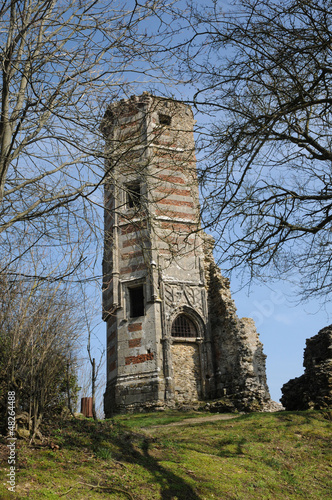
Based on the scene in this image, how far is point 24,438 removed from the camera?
307 inches

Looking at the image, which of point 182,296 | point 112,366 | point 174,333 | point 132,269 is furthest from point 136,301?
point 112,366

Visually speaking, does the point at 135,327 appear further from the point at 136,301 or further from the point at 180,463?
the point at 180,463

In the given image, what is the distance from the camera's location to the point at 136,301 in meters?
19.8

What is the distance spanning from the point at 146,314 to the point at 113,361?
2.25 meters

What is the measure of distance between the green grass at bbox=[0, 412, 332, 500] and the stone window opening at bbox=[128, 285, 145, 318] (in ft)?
24.4

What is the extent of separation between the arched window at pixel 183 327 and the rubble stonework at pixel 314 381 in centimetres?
474

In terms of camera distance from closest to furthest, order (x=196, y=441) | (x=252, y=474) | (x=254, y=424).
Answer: (x=252, y=474), (x=196, y=441), (x=254, y=424)

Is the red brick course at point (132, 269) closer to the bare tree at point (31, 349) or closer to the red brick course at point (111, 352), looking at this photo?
the red brick course at point (111, 352)

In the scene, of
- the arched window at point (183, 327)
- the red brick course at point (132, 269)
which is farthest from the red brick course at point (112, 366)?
the red brick course at point (132, 269)

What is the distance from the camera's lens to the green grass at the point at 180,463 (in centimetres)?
694

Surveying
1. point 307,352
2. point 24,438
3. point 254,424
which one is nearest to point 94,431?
point 24,438

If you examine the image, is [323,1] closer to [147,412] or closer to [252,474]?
[252,474]

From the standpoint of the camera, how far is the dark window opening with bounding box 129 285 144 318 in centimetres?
1953

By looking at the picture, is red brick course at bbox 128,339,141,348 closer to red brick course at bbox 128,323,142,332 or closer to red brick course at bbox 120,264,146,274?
red brick course at bbox 128,323,142,332
